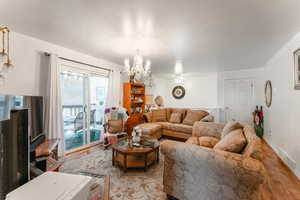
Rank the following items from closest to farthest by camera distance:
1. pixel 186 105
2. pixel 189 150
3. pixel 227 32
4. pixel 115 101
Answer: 1. pixel 189 150
2. pixel 227 32
3. pixel 115 101
4. pixel 186 105

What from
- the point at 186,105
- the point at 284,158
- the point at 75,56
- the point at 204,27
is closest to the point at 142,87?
the point at 186,105

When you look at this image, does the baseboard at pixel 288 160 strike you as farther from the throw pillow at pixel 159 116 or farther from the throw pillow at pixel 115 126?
the throw pillow at pixel 115 126

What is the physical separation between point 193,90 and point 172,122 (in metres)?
2.19

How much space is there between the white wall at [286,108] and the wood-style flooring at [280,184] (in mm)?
131

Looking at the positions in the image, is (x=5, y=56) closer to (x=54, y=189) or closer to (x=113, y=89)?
(x=113, y=89)

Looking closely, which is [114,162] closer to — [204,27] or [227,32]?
[204,27]

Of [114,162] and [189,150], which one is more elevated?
[189,150]

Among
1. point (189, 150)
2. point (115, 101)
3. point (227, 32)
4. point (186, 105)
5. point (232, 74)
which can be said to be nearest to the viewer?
point (189, 150)

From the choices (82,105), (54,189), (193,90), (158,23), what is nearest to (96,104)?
(82,105)

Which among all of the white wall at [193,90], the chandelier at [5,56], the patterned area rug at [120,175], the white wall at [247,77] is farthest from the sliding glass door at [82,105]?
the white wall at [247,77]

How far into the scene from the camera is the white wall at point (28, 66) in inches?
91.4

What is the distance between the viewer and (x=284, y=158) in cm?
272

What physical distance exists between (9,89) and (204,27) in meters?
3.37

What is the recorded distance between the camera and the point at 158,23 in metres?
Result: 1.95
